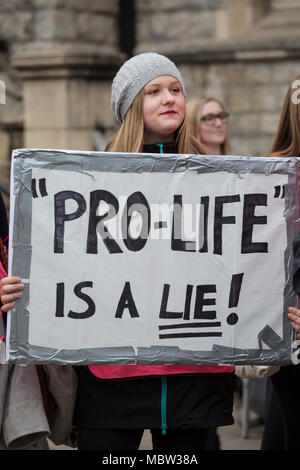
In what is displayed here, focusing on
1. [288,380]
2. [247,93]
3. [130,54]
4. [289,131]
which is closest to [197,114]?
[289,131]

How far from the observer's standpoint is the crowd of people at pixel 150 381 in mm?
3223

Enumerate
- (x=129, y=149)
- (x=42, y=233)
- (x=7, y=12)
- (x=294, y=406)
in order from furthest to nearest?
(x=7, y=12) → (x=294, y=406) → (x=129, y=149) → (x=42, y=233)

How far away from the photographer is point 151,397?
127 inches

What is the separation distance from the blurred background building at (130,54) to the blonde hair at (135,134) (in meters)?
5.72

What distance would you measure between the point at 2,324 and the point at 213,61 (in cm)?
644

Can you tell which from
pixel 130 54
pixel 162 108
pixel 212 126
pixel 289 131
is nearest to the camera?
pixel 162 108

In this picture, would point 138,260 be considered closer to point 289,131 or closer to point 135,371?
point 135,371

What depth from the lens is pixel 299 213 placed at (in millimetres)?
3287

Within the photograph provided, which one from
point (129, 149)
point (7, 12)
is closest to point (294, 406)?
point (129, 149)

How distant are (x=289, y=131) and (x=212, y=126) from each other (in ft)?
4.97

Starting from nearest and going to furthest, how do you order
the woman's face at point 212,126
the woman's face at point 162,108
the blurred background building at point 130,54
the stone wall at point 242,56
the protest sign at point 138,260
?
the protest sign at point 138,260
the woman's face at point 162,108
the woman's face at point 212,126
the stone wall at point 242,56
the blurred background building at point 130,54

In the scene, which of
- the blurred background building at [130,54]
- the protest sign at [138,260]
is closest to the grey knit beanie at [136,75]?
the protest sign at [138,260]

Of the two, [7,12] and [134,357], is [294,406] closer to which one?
[134,357]

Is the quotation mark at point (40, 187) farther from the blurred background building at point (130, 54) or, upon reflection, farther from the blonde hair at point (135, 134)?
the blurred background building at point (130, 54)
